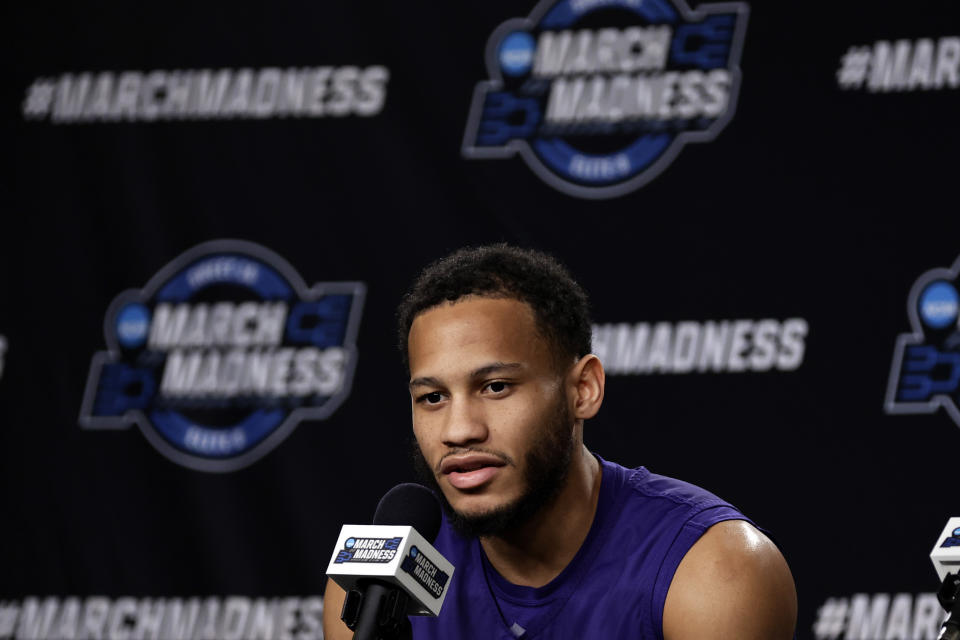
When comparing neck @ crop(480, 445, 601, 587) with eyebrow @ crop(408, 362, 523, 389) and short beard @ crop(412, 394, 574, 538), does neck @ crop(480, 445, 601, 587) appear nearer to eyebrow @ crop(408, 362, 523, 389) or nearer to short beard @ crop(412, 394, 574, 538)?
short beard @ crop(412, 394, 574, 538)

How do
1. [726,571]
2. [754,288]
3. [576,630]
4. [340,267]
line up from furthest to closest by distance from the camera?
[340,267], [754,288], [576,630], [726,571]

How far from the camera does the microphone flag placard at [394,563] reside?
1.28m

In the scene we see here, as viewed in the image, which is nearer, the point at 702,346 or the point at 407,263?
the point at 702,346

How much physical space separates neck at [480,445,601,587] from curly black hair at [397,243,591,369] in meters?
0.18

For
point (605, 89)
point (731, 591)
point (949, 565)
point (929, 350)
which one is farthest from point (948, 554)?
point (605, 89)

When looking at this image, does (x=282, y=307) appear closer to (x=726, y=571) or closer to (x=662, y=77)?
(x=662, y=77)

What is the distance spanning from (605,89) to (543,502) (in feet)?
5.52

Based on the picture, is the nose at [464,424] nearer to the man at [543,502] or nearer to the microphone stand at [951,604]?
the man at [543,502]

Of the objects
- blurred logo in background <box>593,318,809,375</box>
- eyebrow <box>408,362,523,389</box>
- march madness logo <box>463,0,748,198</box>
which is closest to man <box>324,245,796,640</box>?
eyebrow <box>408,362,523,389</box>

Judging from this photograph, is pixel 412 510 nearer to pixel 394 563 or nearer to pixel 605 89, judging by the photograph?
pixel 394 563

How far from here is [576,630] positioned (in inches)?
68.3

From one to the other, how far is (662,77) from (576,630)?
1.76m

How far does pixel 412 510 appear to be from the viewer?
154 centimetres

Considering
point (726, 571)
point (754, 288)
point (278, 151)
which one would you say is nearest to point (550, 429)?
point (726, 571)
